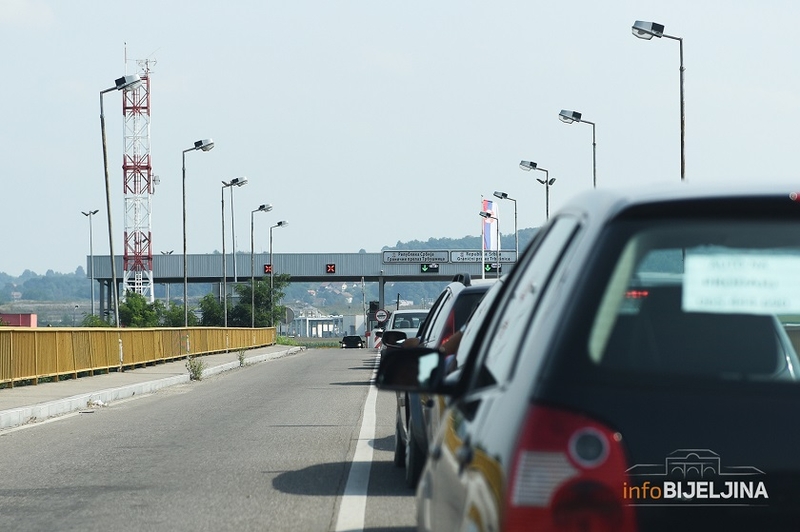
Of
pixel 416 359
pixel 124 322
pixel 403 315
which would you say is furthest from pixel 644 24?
pixel 124 322

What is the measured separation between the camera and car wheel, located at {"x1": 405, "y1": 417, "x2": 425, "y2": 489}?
31.3ft

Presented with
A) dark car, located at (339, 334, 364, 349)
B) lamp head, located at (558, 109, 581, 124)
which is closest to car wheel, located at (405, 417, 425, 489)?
lamp head, located at (558, 109, 581, 124)

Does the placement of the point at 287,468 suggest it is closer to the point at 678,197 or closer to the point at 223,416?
the point at 223,416

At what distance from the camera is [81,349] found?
1168 inches

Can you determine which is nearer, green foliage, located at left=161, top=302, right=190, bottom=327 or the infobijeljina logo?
the infobijeljina logo

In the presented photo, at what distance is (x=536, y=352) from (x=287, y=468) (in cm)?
873

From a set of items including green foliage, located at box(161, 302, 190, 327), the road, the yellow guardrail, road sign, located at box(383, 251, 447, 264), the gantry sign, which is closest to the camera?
the road

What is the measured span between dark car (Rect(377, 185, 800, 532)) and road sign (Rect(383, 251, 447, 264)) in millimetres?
109185

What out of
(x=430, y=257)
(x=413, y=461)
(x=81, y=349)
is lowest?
(x=81, y=349)

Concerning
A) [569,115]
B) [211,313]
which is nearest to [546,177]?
[569,115]

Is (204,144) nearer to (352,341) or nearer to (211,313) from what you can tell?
(352,341)

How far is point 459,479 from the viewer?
3.35 m

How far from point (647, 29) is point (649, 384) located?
3108cm

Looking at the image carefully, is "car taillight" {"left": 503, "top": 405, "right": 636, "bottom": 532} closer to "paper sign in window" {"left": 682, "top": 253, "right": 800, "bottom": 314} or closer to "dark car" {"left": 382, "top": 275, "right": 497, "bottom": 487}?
"paper sign in window" {"left": 682, "top": 253, "right": 800, "bottom": 314}
